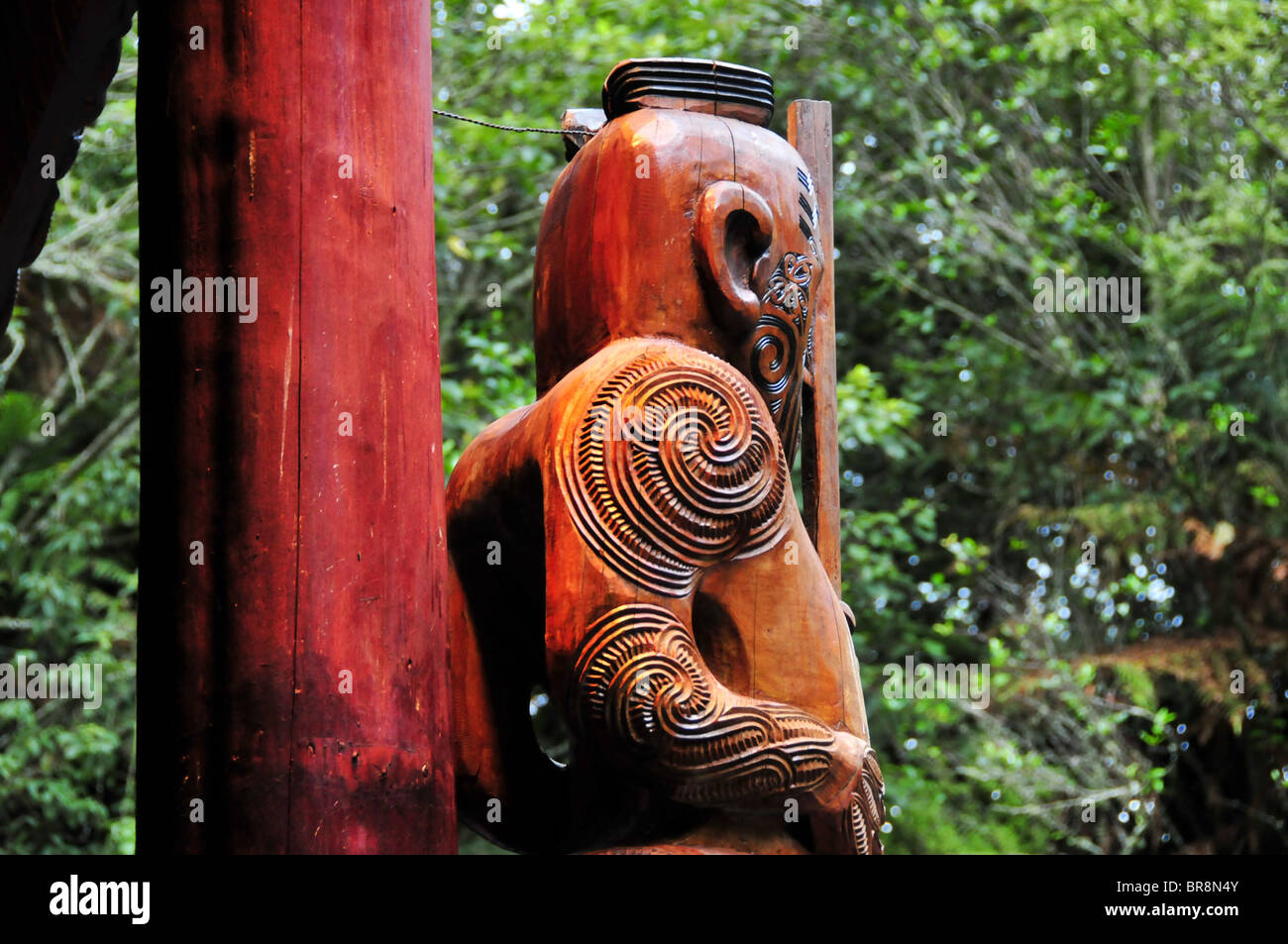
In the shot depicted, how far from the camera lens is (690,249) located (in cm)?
225

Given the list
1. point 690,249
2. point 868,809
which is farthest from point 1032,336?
point 868,809

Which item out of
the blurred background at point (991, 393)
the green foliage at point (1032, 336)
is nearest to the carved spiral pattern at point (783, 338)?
the blurred background at point (991, 393)

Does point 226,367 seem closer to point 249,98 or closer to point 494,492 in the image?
point 249,98

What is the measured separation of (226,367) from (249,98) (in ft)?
1.22

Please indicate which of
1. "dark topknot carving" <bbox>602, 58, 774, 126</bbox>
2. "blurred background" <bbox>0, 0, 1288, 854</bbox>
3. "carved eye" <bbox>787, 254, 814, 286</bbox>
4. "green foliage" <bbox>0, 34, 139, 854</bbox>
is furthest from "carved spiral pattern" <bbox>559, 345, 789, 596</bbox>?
"green foliage" <bbox>0, 34, 139, 854</bbox>

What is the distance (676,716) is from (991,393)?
20.7 feet

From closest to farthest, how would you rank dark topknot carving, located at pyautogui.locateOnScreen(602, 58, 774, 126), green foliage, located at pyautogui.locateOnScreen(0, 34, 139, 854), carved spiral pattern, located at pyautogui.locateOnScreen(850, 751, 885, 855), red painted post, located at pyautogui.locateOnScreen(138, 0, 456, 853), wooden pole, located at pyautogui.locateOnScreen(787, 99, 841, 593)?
red painted post, located at pyautogui.locateOnScreen(138, 0, 456, 853), carved spiral pattern, located at pyautogui.locateOnScreen(850, 751, 885, 855), dark topknot carving, located at pyautogui.locateOnScreen(602, 58, 774, 126), wooden pole, located at pyautogui.locateOnScreen(787, 99, 841, 593), green foliage, located at pyautogui.locateOnScreen(0, 34, 139, 854)

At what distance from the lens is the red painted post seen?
1.78m

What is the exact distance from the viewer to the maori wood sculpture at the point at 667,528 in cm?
200

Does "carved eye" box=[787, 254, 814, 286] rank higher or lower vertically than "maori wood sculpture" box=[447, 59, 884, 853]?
higher

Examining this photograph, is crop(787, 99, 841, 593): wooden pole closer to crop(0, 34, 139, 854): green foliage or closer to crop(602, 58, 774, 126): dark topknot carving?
crop(602, 58, 774, 126): dark topknot carving

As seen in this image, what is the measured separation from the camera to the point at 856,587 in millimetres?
7148

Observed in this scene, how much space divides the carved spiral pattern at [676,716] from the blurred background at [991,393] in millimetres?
4491
